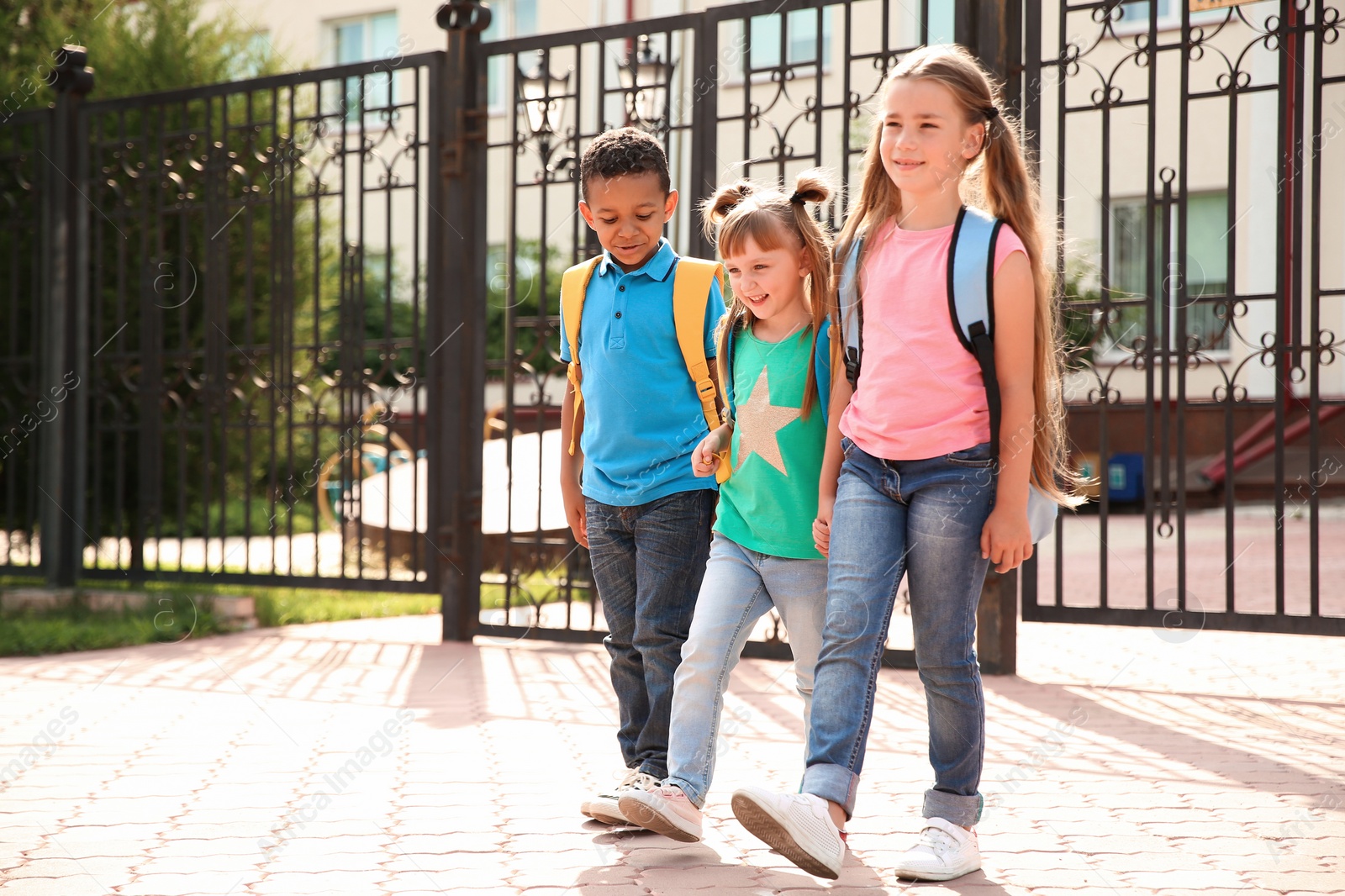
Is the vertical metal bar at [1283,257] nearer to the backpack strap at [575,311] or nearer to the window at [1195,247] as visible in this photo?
the backpack strap at [575,311]

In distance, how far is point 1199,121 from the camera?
14.2 meters

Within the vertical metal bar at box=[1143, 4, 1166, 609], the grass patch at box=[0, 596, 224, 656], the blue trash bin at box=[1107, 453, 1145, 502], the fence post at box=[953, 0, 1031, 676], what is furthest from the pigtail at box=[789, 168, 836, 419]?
the blue trash bin at box=[1107, 453, 1145, 502]

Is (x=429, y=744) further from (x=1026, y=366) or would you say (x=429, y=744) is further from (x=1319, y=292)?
(x=1319, y=292)

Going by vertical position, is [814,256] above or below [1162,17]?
below

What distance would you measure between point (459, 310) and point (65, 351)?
9.10 ft

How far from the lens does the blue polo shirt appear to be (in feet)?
9.70

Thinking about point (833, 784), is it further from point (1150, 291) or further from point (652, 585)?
point (1150, 291)

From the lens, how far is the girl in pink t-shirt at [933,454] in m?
2.47

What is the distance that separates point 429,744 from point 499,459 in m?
4.95

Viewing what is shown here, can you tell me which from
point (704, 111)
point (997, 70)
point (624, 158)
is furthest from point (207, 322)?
point (624, 158)

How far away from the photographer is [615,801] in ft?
9.34

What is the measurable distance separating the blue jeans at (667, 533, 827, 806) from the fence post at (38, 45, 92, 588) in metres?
5.64

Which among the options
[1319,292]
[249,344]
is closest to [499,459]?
[249,344]

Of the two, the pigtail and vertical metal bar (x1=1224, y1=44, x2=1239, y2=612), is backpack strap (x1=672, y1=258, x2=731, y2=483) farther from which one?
vertical metal bar (x1=1224, y1=44, x2=1239, y2=612)
